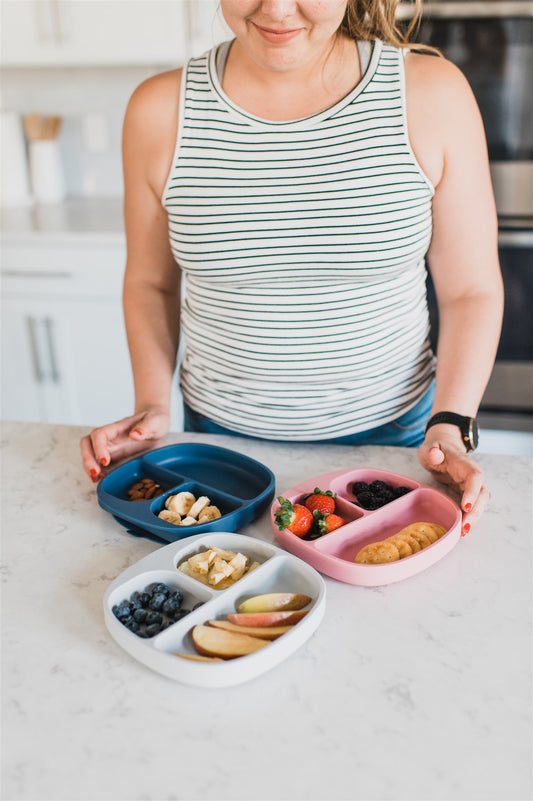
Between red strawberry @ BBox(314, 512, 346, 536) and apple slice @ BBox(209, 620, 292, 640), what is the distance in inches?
6.2

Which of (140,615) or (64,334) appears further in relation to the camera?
(64,334)

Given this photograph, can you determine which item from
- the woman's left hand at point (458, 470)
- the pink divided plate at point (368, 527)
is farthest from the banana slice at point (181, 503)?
the woman's left hand at point (458, 470)

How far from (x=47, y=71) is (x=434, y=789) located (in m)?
2.72

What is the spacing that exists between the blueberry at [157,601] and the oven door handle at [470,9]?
5.65 feet

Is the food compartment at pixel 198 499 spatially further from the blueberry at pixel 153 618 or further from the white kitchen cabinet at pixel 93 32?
the white kitchen cabinet at pixel 93 32

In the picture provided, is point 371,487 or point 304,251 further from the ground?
point 304,251

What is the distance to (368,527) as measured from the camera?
875 mm

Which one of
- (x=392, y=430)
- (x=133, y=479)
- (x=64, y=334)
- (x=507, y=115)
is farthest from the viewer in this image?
(x=64, y=334)

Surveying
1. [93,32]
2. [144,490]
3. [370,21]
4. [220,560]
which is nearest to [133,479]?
[144,490]

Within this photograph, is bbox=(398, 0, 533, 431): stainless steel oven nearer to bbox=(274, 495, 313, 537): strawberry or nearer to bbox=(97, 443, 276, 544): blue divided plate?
bbox=(97, 443, 276, 544): blue divided plate

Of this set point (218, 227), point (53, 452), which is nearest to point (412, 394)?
point (218, 227)

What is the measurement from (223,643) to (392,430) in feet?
2.03

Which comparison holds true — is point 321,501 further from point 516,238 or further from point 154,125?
point 516,238

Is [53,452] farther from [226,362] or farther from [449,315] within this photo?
[449,315]
